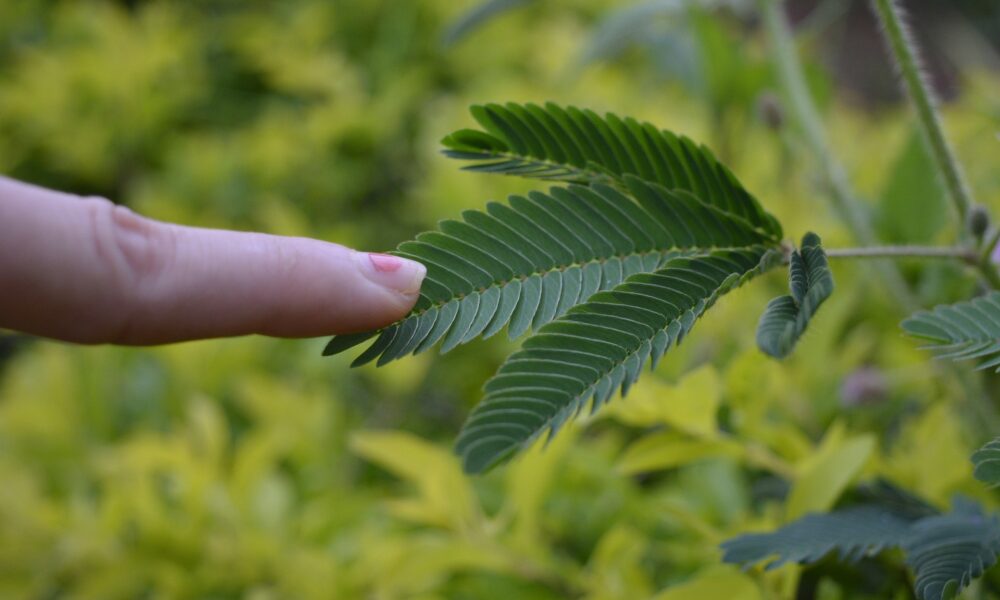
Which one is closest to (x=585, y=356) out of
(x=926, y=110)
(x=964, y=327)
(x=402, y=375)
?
(x=964, y=327)

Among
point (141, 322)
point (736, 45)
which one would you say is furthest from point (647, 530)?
point (736, 45)

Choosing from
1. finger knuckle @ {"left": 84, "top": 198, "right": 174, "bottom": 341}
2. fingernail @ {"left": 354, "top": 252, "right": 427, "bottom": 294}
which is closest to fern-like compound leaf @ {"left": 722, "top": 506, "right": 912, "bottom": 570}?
fingernail @ {"left": 354, "top": 252, "right": 427, "bottom": 294}

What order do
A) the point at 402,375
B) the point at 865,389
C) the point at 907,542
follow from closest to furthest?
the point at 907,542
the point at 865,389
the point at 402,375

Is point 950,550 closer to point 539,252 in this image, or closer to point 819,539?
point 819,539

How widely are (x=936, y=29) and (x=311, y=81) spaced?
12.7 ft

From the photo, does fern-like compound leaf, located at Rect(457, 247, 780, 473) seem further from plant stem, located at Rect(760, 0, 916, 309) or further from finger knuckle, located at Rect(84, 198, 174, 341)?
plant stem, located at Rect(760, 0, 916, 309)

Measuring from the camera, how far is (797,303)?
415 mm

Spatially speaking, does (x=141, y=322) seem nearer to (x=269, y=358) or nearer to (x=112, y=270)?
(x=112, y=270)

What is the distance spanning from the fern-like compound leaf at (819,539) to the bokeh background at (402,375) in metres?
0.05

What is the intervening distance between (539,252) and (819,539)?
0.79 feet

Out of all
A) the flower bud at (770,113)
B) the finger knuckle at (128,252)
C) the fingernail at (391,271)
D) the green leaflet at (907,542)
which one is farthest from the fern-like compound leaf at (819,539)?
the flower bud at (770,113)

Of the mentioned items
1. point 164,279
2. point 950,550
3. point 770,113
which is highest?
point 770,113

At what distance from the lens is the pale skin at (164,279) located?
39 cm

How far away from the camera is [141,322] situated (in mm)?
417
